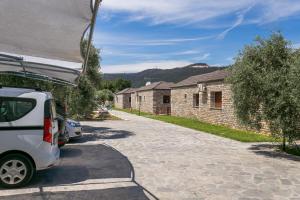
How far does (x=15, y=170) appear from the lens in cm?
766

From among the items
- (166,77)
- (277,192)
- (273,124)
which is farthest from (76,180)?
(166,77)

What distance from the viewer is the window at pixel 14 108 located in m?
7.52

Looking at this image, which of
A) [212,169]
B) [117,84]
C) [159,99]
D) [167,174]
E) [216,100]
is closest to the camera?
[167,174]

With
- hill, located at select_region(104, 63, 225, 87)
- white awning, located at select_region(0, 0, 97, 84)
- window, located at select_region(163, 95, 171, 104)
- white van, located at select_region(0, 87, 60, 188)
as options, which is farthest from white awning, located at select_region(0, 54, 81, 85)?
window, located at select_region(163, 95, 171, 104)

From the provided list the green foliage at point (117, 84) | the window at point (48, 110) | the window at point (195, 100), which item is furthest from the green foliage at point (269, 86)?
the green foliage at point (117, 84)

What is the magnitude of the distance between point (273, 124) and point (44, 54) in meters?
8.17

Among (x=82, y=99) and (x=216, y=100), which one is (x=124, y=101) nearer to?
(x=216, y=100)

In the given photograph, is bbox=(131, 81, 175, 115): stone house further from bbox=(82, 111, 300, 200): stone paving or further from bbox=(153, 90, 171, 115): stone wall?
bbox=(82, 111, 300, 200): stone paving

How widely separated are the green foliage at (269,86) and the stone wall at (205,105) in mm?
4024

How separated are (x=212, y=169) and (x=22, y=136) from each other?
16.4 feet

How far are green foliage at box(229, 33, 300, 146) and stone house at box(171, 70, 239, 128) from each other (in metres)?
5.91

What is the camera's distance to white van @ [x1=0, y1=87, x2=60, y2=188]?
751 centimetres

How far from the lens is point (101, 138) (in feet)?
54.9

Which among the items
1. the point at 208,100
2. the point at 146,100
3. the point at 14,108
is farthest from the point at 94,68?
the point at 146,100
